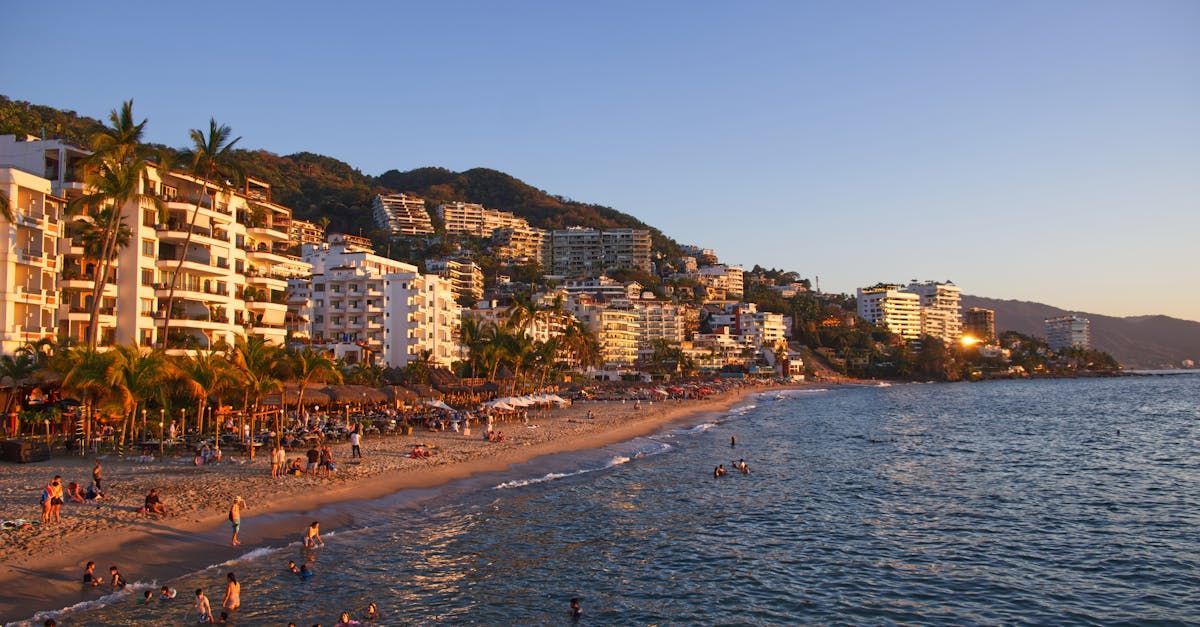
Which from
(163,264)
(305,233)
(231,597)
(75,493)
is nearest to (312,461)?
(75,493)

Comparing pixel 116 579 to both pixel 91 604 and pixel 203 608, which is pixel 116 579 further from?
pixel 203 608

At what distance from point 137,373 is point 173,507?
10584 millimetres

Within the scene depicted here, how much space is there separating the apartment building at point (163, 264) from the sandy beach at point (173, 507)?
1532cm

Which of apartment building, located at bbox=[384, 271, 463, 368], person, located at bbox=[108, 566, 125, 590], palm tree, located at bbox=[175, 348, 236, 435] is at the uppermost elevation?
apartment building, located at bbox=[384, 271, 463, 368]

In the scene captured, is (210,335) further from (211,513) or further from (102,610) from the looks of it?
(102,610)

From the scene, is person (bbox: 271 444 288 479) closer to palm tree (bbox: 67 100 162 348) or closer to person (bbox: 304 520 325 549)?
person (bbox: 304 520 325 549)

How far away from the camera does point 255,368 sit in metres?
36.3

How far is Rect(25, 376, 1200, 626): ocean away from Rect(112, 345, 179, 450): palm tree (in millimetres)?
11450

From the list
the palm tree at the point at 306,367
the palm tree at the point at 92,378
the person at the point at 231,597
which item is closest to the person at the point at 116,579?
the person at the point at 231,597

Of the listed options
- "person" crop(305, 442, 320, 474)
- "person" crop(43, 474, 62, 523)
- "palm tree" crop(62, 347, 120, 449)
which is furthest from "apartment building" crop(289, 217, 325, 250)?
"person" crop(43, 474, 62, 523)

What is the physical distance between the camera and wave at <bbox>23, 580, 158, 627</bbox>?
50.1 ft

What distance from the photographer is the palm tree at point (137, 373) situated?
30.9 meters

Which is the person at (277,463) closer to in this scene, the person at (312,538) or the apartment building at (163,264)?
the person at (312,538)

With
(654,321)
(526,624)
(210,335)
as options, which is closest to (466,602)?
(526,624)
